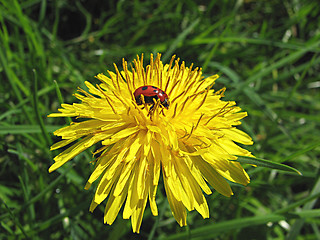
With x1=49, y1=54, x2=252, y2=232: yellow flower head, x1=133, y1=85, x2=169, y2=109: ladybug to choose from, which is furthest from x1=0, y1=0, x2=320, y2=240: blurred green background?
x1=133, y1=85, x2=169, y2=109: ladybug

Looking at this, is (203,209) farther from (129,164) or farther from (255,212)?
(255,212)

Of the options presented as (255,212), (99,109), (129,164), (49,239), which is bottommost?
(255,212)

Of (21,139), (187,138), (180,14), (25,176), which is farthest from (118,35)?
(187,138)

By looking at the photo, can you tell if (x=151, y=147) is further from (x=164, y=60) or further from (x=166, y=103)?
(x=164, y=60)

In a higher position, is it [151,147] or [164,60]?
[164,60]

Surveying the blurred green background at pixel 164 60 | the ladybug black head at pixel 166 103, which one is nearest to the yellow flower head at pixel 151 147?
the ladybug black head at pixel 166 103

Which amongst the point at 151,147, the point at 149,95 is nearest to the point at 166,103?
the point at 149,95
